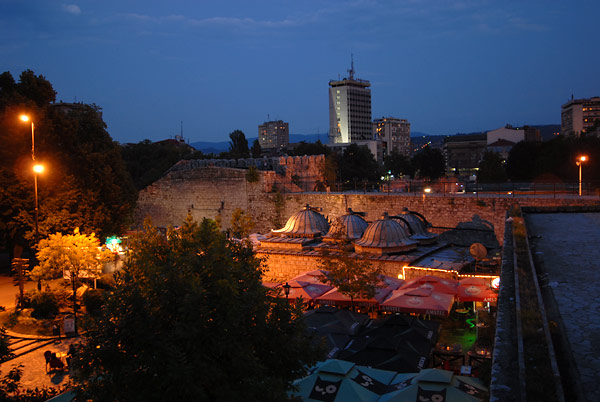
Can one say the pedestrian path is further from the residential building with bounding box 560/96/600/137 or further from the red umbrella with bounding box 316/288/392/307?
the residential building with bounding box 560/96/600/137

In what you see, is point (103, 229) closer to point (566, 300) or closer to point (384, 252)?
point (384, 252)

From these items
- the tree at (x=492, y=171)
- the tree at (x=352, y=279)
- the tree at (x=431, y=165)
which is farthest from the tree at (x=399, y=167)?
the tree at (x=352, y=279)

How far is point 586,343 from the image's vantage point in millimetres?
3936

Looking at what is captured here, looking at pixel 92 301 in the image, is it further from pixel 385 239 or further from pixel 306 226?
pixel 385 239

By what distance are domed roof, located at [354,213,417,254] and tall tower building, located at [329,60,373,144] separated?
9693cm

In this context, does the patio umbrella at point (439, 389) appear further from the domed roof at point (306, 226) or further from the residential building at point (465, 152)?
the residential building at point (465, 152)

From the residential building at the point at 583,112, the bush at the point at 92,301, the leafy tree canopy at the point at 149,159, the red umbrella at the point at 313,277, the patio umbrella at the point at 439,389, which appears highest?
the residential building at the point at 583,112

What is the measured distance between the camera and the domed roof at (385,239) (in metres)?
17.1

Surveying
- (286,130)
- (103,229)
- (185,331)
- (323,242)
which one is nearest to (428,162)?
(323,242)

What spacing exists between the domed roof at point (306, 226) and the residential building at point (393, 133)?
10680cm

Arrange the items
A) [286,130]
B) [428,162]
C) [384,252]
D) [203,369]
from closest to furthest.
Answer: [203,369] < [384,252] < [428,162] < [286,130]

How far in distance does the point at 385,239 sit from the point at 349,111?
99.2 m

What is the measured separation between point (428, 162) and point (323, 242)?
32.6 meters

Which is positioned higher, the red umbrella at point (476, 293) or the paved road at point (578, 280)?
the paved road at point (578, 280)
